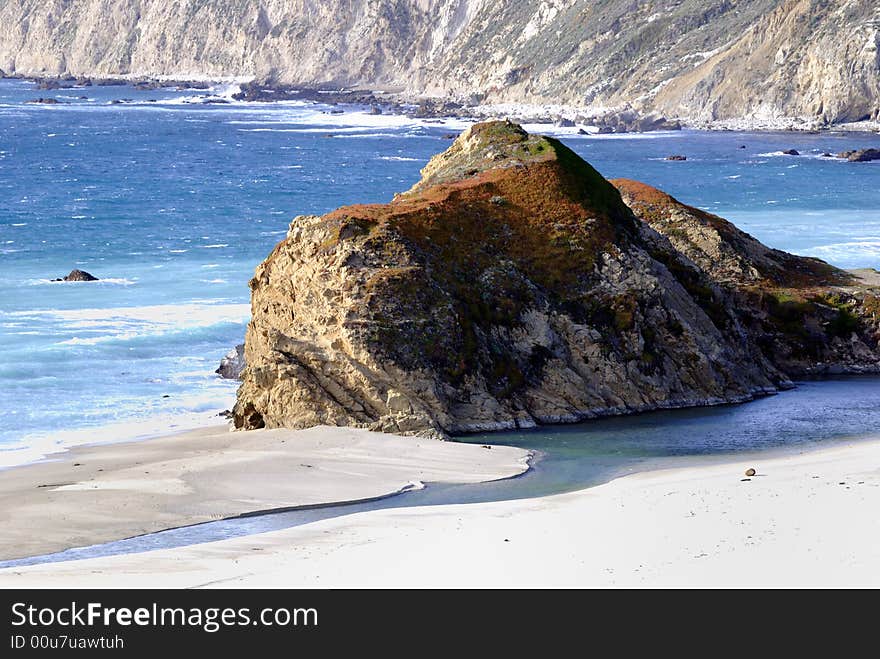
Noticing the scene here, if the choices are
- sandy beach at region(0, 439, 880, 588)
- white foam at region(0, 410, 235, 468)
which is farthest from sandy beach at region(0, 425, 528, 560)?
sandy beach at region(0, 439, 880, 588)

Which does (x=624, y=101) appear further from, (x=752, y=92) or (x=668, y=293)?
(x=668, y=293)

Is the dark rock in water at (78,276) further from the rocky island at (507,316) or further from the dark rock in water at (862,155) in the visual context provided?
the dark rock in water at (862,155)

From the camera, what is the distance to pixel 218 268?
5659 cm

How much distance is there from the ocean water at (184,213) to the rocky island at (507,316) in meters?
4.55

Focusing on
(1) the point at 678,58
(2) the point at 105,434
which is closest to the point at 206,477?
(2) the point at 105,434

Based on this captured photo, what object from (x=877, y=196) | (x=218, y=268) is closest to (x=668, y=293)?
(x=218, y=268)

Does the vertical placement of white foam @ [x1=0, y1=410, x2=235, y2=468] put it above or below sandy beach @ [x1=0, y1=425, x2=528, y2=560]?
below

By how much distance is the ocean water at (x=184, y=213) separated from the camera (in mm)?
34969

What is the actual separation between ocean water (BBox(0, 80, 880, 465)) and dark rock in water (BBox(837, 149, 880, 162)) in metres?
3.59

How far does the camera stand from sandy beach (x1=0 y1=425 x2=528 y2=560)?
20.6 metres

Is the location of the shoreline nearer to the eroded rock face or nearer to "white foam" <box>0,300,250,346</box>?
"white foam" <box>0,300,250,346</box>

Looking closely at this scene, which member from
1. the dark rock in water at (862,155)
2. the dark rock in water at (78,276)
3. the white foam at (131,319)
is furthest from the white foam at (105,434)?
the dark rock in water at (862,155)
